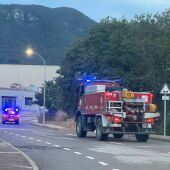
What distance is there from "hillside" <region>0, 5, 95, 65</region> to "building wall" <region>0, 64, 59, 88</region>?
13.1 meters

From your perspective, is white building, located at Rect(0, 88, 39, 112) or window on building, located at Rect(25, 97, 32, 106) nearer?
white building, located at Rect(0, 88, 39, 112)

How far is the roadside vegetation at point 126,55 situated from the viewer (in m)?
39.6

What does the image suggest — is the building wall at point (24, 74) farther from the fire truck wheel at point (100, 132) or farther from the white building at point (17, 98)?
the fire truck wheel at point (100, 132)

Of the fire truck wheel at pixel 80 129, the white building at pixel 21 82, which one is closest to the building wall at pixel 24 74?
the white building at pixel 21 82

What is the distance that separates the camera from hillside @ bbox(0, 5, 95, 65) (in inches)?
6142

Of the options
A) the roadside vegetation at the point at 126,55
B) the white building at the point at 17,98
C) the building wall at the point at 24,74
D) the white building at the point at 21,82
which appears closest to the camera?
the roadside vegetation at the point at 126,55

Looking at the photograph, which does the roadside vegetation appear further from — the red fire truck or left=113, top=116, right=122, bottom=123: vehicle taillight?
left=113, top=116, right=122, bottom=123: vehicle taillight

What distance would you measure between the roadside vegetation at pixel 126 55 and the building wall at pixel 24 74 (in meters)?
71.0

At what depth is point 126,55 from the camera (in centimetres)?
4400

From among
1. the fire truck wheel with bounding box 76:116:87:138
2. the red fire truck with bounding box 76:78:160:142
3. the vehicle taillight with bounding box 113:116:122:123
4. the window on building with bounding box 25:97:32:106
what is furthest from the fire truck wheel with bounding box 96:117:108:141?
the window on building with bounding box 25:97:32:106

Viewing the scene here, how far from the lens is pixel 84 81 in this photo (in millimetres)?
34250

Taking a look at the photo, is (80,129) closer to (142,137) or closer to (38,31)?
(142,137)

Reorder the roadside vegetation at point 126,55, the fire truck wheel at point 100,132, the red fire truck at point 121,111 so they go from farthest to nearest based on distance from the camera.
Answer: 1. the roadside vegetation at point 126,55
2. the fire truck wheel at point 100,132
3. the red fire truck at point 121,111

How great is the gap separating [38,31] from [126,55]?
429 feet
